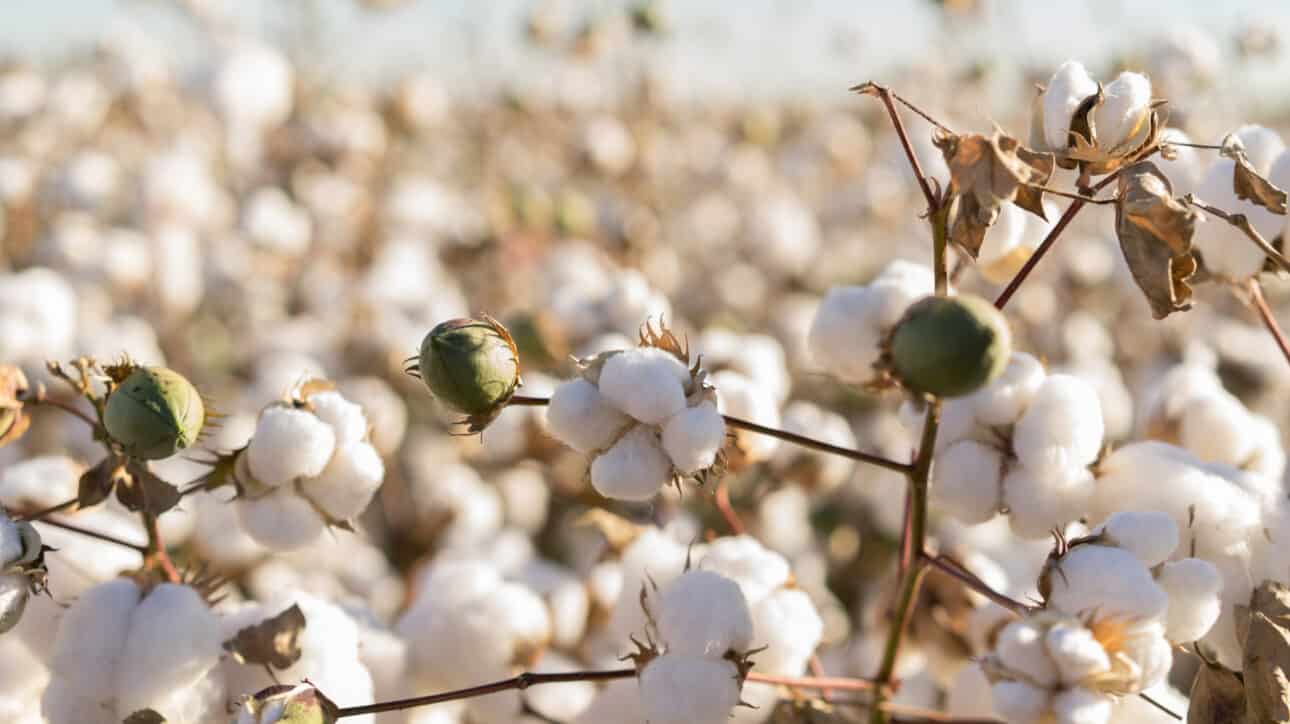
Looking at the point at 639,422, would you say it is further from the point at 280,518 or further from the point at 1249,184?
the point at 1249,184

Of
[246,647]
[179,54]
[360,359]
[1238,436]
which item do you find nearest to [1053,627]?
[1238,436]

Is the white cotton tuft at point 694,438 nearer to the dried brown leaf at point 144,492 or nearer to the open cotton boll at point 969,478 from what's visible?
the open cotton boll at point 969,478

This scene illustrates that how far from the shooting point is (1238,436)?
3.33 feet

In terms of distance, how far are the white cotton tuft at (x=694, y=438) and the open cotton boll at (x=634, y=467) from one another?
12 millimetres

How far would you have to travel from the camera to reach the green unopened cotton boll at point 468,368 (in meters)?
0.74

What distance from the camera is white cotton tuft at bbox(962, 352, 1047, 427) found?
826mm

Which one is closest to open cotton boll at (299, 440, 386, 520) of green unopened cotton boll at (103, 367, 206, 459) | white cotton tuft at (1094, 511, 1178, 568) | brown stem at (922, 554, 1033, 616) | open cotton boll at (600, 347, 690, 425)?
green unopened cotton boll at (103, 367, 206, 459)

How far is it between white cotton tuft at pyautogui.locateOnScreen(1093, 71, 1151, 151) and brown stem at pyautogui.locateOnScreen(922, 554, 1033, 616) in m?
0.30

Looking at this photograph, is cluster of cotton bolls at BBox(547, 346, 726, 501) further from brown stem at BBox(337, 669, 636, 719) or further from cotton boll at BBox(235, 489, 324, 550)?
cotton boll at BBox(235, 489, 324, 550)

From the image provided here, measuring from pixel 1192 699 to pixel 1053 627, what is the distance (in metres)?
0.22

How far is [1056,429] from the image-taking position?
2.69 ft

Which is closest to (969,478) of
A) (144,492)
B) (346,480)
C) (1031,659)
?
(1031,659)

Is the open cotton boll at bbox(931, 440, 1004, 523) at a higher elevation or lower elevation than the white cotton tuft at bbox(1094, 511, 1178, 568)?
higher

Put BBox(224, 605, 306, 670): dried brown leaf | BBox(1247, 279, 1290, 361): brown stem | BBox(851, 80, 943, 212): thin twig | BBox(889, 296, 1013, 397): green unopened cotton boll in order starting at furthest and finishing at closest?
BBox(1247, 279, 1290, 361): brown stem, BBox(224, 605, 306, 670): dried brown leaf, BBox(851, 80, 943, 212): thin twig, BBox(889, 296, 1013, 397): green unopened cotton boll
